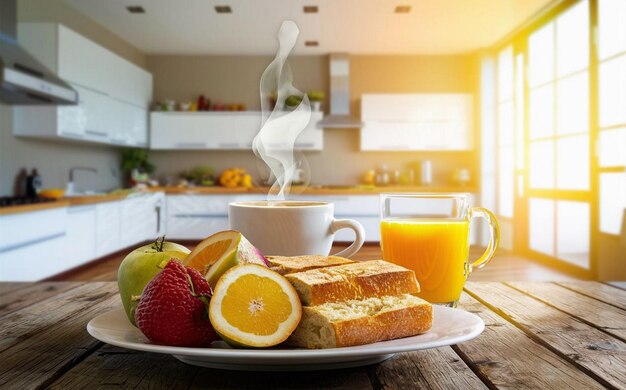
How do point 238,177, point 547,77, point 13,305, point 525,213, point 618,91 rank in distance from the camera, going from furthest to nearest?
1. point 238,177
2. point 525,213
3. point 547,77
4. point 618,91
5. point 13,305

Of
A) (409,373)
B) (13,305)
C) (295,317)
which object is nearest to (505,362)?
(409,373)

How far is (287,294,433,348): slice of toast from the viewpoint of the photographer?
48 centimetres

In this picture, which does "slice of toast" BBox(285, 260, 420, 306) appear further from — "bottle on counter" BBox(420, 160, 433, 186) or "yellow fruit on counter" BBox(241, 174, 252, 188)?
"bottle on counter" BBox(420, 160, 433, 186)

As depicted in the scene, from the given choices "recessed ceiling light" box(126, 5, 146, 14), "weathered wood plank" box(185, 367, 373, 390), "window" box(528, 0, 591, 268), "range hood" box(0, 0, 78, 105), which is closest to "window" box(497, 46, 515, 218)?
"window" box(528, 0, 591, 268)

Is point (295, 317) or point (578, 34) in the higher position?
point (578, 34)

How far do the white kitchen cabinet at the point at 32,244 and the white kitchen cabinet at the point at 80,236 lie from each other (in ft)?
0.24

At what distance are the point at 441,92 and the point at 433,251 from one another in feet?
19.5

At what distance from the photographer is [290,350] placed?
0.46 meters

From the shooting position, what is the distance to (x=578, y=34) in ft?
14.3

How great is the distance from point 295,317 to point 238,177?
565 cm

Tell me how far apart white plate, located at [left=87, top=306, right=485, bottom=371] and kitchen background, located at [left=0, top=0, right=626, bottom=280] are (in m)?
3.52

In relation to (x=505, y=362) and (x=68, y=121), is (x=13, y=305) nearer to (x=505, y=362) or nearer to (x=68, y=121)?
(x=505, y=362)

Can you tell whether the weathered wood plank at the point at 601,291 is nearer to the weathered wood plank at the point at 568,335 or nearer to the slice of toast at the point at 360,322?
the weathered wood plank at the point at 568,335

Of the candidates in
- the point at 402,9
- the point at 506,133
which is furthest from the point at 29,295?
the point at 506,133
